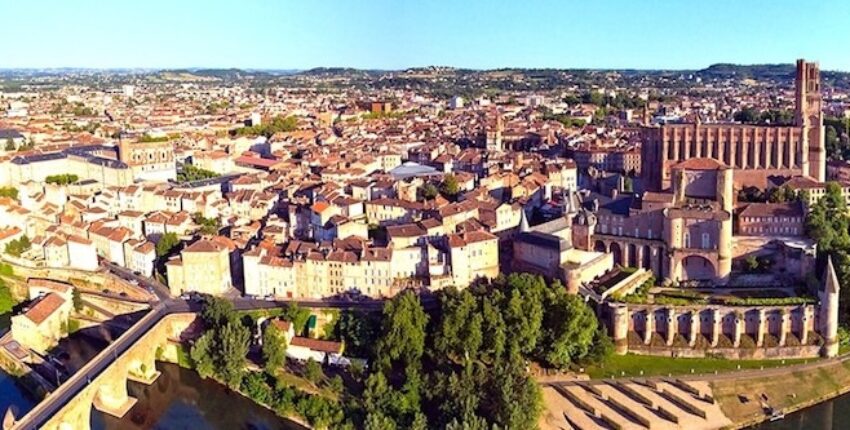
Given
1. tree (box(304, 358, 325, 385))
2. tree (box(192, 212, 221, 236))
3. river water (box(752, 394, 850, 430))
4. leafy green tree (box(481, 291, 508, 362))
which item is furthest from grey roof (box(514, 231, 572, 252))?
tree (box(192, 212, 221, 236))

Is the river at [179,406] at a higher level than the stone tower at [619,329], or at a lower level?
lower

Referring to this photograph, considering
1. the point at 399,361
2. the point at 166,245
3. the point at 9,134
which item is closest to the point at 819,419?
the point at 399,361

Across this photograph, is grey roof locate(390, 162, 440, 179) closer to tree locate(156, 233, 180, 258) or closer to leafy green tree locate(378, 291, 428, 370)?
tree locate(156, 233, 180, 258)

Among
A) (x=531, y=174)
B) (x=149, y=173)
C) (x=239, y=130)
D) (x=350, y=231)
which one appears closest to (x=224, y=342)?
(x=350, y=231)

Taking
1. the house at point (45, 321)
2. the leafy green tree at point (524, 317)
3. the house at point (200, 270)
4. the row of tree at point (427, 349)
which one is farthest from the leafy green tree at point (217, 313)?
the leafy green tree at point (524, 317)

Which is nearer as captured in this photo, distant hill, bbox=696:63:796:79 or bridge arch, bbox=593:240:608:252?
bridge arch, bbox=593:240:608:252

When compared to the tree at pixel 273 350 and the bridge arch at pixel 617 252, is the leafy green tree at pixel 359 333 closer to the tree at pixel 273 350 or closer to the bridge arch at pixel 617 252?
the tree at pixel 273 350

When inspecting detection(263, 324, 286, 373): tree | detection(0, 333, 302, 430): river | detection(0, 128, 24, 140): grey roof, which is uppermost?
detection(0, 128, 24, 140): grey roof

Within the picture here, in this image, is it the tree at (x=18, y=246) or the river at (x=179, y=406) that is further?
the tree at (x=18, y=246)
